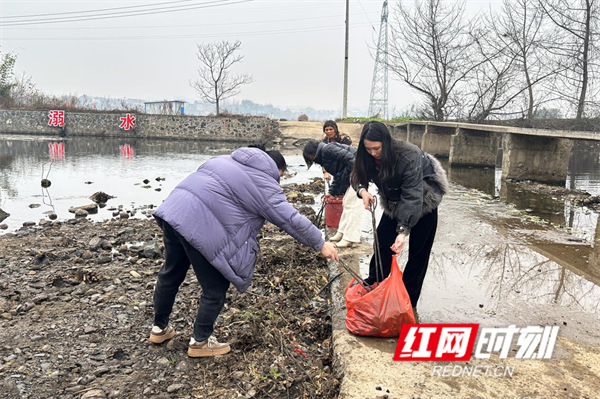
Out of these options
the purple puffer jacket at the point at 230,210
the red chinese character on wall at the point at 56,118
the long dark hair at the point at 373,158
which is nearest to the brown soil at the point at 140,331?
the purple puffer jacket at the point at 230,210

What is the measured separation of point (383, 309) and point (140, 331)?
1.95 m

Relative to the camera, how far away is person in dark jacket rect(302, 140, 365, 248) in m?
5.60

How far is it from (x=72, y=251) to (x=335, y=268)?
3451mm

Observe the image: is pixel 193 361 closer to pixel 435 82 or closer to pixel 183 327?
pixel 183 327

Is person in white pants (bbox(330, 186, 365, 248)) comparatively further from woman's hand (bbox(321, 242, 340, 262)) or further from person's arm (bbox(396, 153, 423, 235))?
woman's hand (bbox(321, 242, 340, 262))

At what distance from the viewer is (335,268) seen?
4.99 m

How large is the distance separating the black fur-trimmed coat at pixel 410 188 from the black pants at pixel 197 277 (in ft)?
4.43

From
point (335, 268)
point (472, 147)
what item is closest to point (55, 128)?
point (472, 147)

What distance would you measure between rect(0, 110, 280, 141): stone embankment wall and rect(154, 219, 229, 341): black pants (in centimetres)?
2912

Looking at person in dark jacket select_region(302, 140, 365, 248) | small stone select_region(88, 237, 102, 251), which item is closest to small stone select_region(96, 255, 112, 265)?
small stone select_region(88, 237, 102, 251)

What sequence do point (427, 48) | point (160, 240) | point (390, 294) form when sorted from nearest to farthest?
point (390, 294)
point (160, 240)
point (427, 48)

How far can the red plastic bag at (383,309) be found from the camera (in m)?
3.16

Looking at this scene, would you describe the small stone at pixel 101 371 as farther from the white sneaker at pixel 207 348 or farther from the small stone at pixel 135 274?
the small stone at pixel 135 274

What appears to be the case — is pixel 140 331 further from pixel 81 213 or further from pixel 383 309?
pixel 81 213
